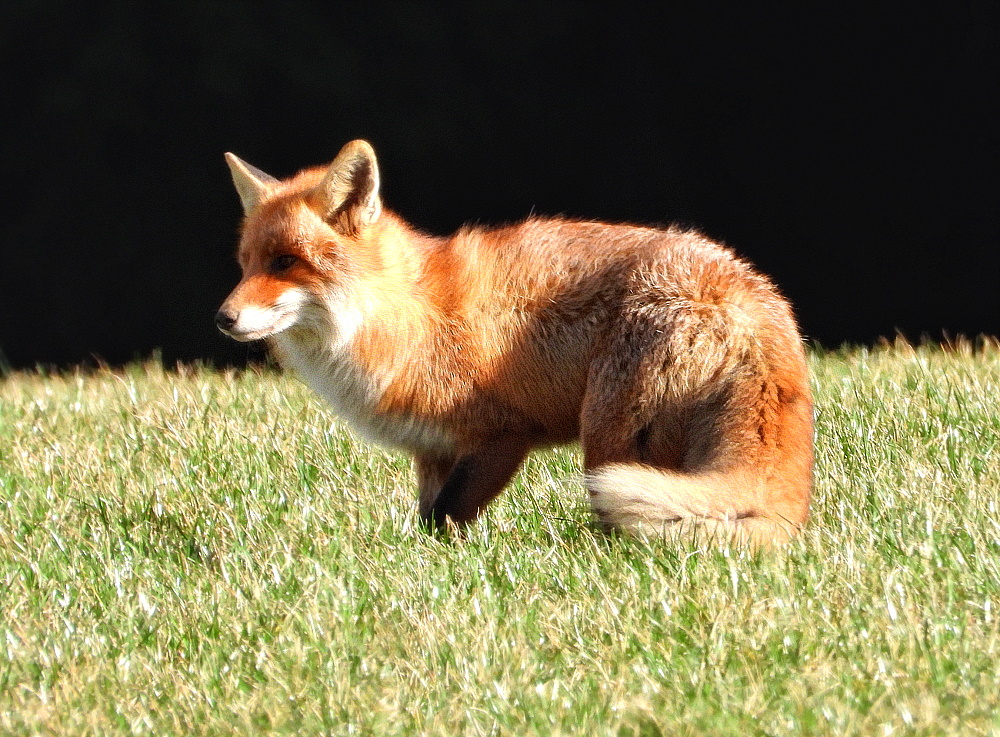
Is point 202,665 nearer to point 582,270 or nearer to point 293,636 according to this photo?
point 293,636

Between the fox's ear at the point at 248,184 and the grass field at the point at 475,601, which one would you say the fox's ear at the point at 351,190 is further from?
the grass field at the point at 475,601

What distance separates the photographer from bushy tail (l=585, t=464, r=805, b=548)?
3.48m

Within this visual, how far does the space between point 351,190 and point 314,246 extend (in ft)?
0.78

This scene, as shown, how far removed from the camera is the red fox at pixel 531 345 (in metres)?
3.76

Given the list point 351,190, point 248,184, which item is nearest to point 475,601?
point 351,190

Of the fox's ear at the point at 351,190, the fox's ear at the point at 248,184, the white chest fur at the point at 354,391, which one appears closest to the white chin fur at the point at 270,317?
the white chest fur at the point at 354,391

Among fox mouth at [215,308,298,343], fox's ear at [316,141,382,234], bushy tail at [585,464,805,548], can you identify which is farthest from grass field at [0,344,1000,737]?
fox's ear at [316,141,382,234]

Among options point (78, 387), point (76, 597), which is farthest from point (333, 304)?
point (78, 387)

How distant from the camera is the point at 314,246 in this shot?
4152mm

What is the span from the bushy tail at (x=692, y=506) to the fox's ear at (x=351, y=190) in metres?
1.28

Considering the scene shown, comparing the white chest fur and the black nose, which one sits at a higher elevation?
the black nose

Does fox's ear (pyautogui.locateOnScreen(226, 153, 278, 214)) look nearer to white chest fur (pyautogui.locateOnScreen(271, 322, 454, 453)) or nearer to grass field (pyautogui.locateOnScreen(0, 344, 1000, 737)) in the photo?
white chest fur (pyautogui.locateOnScreen(271, 322, 454, 453))

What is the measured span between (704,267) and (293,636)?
5.75ft

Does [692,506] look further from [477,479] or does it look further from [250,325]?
[250,325]
